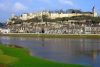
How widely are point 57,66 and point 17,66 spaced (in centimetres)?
307

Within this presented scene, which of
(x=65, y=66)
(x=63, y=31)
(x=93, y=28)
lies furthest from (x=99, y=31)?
(x=65, y=66)

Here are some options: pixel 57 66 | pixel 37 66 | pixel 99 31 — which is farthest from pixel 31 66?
pixel 99 31

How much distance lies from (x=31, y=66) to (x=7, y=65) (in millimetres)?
1743

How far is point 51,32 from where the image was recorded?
19975 centimetres

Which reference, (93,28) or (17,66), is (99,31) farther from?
(17,66)

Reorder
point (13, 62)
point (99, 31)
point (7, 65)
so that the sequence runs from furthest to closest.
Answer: point (99, 31) < point (13, 62) < point (7, 65)

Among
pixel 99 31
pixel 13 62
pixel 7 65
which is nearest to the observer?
pixel 7 65

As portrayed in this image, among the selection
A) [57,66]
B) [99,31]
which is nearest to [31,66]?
[57,66]

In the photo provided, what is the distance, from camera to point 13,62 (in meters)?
25.2

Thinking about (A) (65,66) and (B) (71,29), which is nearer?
(A) (65,66)

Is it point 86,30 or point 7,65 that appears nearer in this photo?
point 7,65

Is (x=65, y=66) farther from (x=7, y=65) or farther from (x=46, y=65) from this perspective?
(x=7, y=65)

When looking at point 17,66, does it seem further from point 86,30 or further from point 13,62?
point 86,30

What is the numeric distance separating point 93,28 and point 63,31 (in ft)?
48.7
